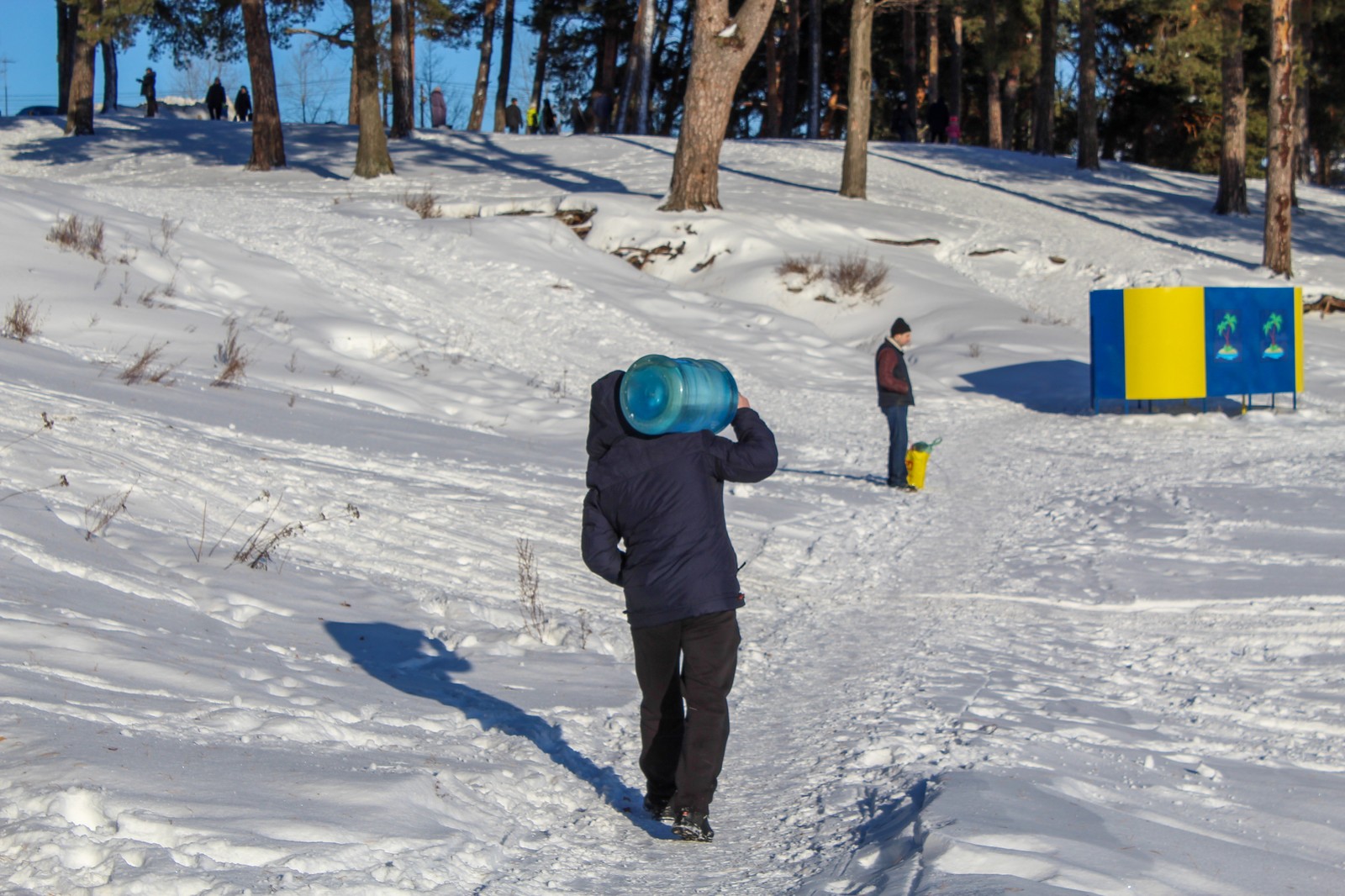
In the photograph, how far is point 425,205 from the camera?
21.2 meters

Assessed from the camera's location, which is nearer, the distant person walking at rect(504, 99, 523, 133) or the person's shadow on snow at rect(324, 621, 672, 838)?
the person's shadow on snow at rect(324, 621, 672, 838)

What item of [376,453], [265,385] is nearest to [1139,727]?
[376,453]

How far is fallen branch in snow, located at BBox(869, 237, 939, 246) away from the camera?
888 inches

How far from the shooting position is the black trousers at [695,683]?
409 cm

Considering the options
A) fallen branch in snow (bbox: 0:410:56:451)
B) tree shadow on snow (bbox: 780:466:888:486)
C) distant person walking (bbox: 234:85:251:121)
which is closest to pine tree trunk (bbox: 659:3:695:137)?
distant person walking (bbox: 234:85:251:121)

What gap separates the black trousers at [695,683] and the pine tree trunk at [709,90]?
17.1m

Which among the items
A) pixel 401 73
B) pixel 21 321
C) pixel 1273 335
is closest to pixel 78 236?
pixel 21 321

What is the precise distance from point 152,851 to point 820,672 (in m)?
3.58

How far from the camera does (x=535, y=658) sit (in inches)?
240

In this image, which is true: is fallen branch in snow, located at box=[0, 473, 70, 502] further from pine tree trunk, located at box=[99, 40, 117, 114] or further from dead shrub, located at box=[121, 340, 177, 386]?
pine tree trunk, located at box=[99, 40, 117, 114]

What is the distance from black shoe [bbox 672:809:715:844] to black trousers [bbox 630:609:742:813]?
0.02 metres

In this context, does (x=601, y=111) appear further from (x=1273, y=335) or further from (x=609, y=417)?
(x=609, y=417)

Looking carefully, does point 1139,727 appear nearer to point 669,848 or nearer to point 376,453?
point 669,848

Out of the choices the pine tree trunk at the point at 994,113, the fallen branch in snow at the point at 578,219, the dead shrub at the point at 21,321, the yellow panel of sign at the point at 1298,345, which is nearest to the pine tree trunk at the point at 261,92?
the fallen branch in snow at the point at 578,219
